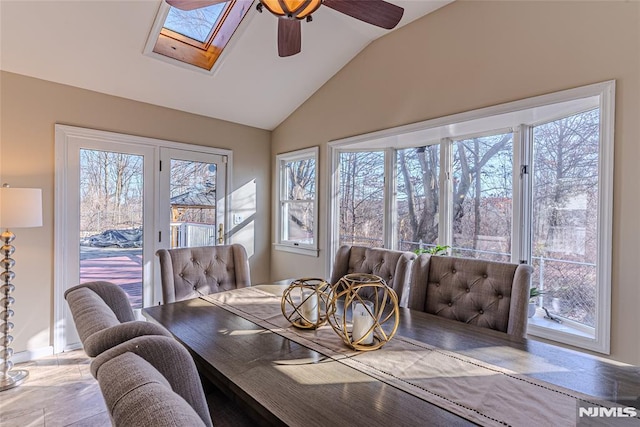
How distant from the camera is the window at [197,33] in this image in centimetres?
266

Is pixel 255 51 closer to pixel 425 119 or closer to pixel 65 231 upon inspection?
pixel 425 119

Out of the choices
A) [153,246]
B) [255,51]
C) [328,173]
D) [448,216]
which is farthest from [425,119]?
[153,246]

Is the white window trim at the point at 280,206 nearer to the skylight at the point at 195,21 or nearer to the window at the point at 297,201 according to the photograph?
the window at the point at 297,201

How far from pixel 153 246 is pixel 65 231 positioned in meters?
0.74

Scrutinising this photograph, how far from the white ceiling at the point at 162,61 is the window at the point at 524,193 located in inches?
36.2

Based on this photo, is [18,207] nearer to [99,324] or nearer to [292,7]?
[99,324]

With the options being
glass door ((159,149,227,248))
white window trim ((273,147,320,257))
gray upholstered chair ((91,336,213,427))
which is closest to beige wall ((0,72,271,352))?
glass door ((159,149,227,248))

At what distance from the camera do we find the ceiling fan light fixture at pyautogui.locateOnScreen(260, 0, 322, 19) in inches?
58.6

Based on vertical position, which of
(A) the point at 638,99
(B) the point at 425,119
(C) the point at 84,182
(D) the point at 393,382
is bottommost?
(D) the point at 393,382

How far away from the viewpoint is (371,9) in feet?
5.71

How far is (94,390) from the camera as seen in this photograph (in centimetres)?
234

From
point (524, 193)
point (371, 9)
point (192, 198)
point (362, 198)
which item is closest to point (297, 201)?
point (362, 198)

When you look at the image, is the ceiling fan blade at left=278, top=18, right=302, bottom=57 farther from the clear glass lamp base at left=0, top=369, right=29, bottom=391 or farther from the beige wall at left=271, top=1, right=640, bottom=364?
the clear glass lamp base at left=0, top=369, right=29, bottom=391

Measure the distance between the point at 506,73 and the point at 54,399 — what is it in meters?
3.82
